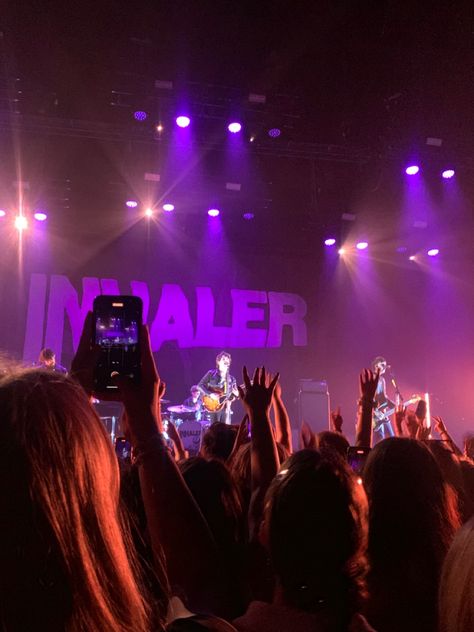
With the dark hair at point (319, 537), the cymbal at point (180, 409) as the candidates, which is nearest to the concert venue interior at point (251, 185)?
the cymbal at point (180, 409)

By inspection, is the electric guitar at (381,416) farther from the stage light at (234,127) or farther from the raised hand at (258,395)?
the raised hand at (258,395)

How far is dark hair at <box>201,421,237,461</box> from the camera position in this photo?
9.21ft

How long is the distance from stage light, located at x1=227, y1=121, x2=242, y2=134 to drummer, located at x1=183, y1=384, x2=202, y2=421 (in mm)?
4680

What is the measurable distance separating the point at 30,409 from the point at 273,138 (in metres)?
7.46

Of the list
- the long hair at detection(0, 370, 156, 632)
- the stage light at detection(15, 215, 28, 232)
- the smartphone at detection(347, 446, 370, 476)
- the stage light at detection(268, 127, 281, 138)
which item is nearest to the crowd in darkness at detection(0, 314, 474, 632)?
the long hair at detection(0, 370, 156, 632)

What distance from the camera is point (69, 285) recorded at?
33.2 ft

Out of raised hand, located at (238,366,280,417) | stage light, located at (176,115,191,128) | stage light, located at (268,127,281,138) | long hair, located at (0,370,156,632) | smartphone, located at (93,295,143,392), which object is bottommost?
long hair, located at (0,370,156,632)

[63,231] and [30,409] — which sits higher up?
[63,231]

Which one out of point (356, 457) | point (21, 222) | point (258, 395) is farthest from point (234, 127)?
point (258, 395)

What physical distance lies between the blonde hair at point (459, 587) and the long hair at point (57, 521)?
1.59ft

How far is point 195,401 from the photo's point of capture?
980 cm

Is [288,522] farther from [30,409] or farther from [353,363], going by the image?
[353,363]

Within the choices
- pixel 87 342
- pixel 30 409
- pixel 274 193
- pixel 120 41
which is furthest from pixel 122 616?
pixel 274 193

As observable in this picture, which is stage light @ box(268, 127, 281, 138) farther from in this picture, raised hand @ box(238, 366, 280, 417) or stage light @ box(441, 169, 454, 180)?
raised hand @ box(238, 366, 280, 417)
